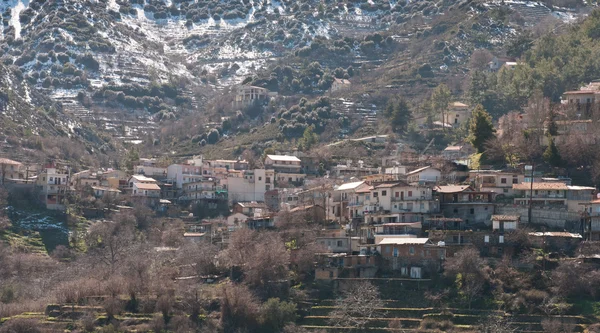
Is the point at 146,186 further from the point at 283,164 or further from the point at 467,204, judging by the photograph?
the point at 467,204

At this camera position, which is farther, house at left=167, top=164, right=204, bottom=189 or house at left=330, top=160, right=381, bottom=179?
house at left=167, top=164, right=204, bottom=189

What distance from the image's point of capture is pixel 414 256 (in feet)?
255

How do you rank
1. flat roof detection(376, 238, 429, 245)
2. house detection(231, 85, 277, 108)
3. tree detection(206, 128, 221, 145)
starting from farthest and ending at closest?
house detection(231, 85, 277, 108) < tree detection(206, 128, 221, 145) < flat roof detection(376, 238, 429, 245)

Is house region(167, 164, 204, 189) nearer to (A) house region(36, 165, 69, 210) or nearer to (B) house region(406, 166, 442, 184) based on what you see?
(A) house region(36, 165, 69, 210)

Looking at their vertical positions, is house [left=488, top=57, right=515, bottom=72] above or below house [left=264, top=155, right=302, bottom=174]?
above

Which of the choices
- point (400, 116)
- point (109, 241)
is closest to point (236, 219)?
point (109, 241)

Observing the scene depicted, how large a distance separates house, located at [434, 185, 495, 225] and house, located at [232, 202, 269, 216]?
47.2 feet

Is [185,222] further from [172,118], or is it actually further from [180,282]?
[172,118]

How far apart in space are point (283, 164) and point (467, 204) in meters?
25.7

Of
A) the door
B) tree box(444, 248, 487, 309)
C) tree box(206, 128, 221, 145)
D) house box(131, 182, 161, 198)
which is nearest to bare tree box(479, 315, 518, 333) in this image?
tree box(444, 248, 487, 309)

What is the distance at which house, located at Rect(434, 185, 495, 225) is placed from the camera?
8250 cm

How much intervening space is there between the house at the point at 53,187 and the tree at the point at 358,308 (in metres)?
29.4

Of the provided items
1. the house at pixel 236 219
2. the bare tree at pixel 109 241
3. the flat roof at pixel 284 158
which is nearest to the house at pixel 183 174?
the flat roof at pixel 284 158

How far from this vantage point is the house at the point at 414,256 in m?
77.1
